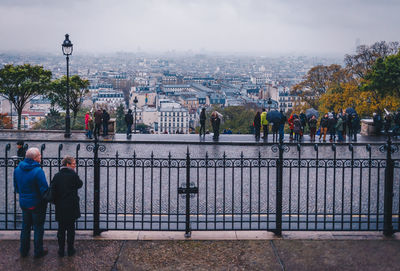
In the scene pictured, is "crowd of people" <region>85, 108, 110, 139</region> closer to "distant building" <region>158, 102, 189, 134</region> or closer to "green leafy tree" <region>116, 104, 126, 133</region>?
"green leafy tree" <region>116, 104, 126, 133</region>

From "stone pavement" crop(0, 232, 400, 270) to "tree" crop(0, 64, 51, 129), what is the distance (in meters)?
24.5

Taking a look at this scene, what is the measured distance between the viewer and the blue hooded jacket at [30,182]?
7.22 metres

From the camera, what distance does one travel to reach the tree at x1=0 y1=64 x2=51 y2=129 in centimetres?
3136

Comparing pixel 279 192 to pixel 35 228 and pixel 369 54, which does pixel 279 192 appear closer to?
pixel 35 228

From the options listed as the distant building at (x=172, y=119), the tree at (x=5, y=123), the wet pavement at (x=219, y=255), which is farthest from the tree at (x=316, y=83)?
the distant building at (x=172, y=119)

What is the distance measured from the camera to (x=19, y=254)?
7.55 m

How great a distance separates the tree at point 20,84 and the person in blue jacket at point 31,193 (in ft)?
81.8

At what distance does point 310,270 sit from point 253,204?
4.64 metres

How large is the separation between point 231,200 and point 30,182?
586 cm

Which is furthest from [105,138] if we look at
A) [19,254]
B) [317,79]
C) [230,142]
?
[317,79]

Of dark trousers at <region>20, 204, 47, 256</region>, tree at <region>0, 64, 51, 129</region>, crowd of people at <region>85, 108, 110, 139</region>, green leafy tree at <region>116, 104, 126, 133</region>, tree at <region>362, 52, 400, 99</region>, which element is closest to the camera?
dark trousers at <region>20, 204, 47, 256</region>

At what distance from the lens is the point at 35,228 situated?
7387 mm

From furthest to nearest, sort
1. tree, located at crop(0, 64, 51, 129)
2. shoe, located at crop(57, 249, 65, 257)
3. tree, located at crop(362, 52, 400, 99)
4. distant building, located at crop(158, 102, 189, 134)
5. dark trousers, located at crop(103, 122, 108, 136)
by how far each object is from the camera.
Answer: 1. distant building, located at crop(158, 102, 189, 134)
2. tree, located at crop(362, 52, 400, 99)
3. tree, located at crop(0, 64, 51, 129)
4. dark trousers, located at crop(103, 122, 108, 136)
5. shoe, located at crop(57, 249, 65, 257)

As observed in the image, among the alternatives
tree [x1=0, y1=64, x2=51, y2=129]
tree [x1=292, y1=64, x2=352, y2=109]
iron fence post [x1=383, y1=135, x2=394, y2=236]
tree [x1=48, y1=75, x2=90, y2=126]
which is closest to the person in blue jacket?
iron fence post [x1=383, y1=135, x2=394, y2=236]
